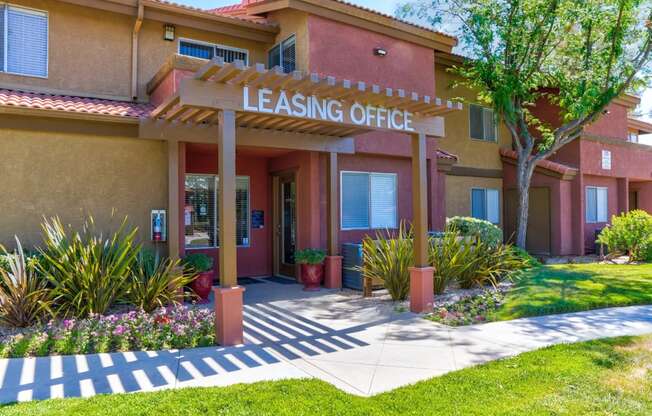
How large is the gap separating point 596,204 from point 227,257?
56.3ft

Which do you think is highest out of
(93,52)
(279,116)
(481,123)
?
(93,52)

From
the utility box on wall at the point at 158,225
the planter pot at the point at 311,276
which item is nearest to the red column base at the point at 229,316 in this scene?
the utility box on wall at the point at 158,225

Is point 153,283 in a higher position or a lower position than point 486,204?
lower

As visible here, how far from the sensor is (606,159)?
60.7 ft

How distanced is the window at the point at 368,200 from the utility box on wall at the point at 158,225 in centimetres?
412

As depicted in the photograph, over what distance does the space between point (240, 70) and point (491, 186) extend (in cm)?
1300

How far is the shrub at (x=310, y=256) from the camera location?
33.7ft

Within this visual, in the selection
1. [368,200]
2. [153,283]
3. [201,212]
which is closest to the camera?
[153,283]

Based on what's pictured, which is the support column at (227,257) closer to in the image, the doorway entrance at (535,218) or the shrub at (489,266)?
the shrub at (489,266)

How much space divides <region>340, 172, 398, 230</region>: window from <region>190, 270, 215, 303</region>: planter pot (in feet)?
11.8

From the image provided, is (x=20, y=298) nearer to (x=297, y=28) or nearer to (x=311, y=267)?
(x=311, y=267)

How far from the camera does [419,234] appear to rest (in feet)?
27.3

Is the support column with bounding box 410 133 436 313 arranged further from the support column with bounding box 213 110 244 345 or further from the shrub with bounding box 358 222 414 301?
the support column with bounding box 213 110 244 345

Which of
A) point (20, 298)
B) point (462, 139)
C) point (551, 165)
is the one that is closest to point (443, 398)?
point (20, 298)
